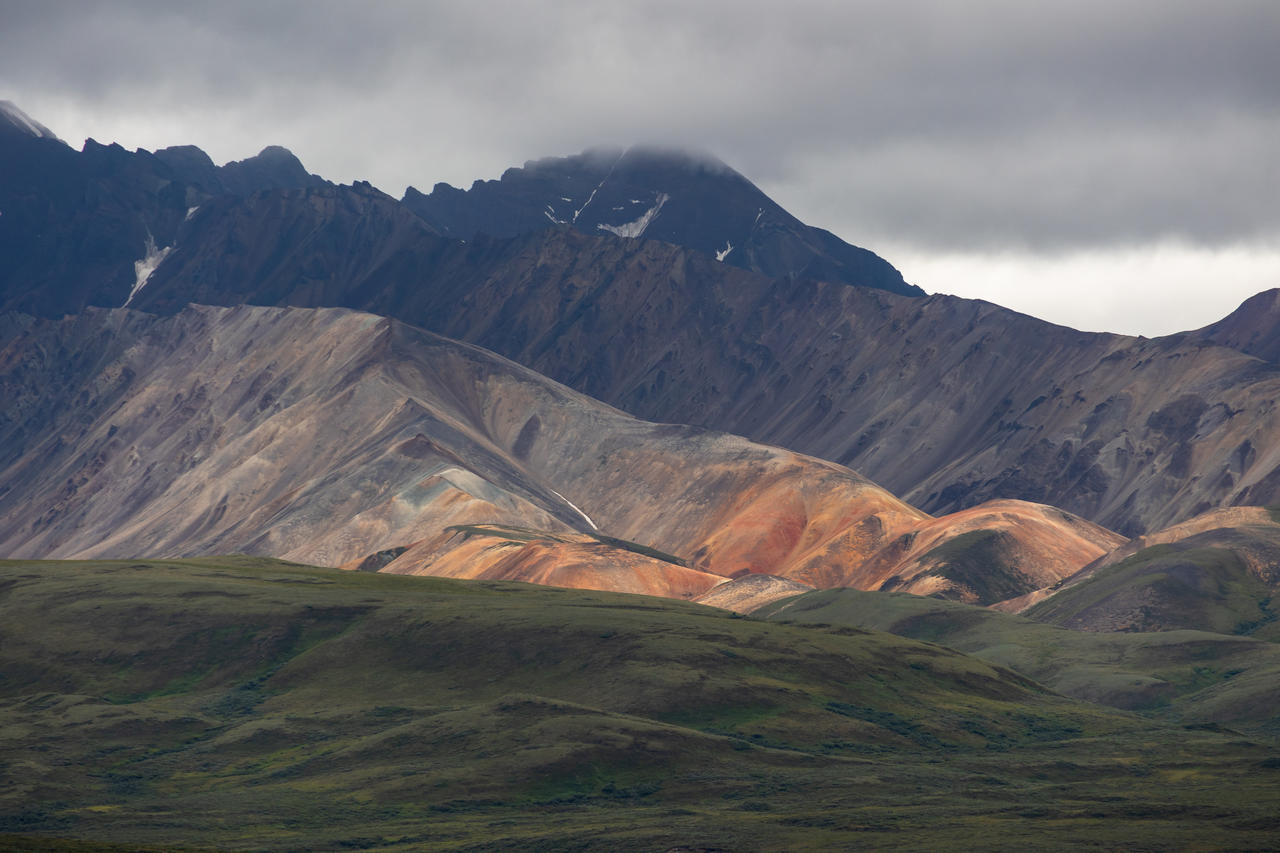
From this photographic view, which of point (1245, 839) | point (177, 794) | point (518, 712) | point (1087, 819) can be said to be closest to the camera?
point (1245, 839)

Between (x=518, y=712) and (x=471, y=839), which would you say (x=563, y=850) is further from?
(x=518, y=712)

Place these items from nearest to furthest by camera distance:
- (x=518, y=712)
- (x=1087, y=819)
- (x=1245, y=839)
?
1. (x=1245, y=839)
2. (x=1087, y=819)
3. (x=518, y=712)

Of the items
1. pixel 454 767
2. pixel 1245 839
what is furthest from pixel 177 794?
pixel 1245 839

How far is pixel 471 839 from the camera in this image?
14962 centimetres

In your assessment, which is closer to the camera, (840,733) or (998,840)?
(998,840)

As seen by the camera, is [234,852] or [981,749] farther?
[981,749]

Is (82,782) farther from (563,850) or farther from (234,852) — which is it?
(563,850)

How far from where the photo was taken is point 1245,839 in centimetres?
14088

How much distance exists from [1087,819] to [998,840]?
1453cm

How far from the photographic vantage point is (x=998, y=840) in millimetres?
141875

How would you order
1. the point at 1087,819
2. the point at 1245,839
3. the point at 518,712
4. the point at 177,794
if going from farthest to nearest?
the point at 518,712 → the point at 177,794 → the point at 1087,819 → the point at 1245,839

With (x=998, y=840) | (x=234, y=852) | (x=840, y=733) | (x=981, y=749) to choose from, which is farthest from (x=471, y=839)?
(x=981, y=749)

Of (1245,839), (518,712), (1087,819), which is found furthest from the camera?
(518,712)

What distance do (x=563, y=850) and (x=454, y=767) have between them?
3003cm
